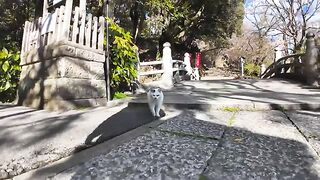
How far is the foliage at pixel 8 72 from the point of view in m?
6.60

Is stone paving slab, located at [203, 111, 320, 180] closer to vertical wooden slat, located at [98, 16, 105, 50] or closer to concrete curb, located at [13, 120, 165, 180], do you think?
concrete curb, located at [13, 120, 165, 180]

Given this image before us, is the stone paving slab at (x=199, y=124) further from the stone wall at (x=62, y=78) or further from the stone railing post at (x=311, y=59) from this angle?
the stone railing post at (x=311, y=59)

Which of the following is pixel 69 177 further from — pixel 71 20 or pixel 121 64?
pixel 121 64

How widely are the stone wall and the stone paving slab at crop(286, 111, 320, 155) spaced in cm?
360

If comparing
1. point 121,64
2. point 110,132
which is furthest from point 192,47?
point 110,132

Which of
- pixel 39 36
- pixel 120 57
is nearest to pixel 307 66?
pixel 120 57

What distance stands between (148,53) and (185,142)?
18.5 metres

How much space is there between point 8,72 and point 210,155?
5744 millimetres

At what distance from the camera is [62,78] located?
498 centimetres

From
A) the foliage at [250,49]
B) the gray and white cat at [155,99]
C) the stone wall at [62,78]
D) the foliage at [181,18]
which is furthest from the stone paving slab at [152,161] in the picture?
the foliage at [250,49]

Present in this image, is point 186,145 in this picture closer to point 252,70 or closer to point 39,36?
point 39,36

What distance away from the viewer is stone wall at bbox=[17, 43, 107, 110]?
501 cm

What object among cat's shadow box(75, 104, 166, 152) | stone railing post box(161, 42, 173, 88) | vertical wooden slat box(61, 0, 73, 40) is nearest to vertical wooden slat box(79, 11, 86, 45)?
vertical wooden slat box(61, 0, 73, 40)

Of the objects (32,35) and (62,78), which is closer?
(62,78)
